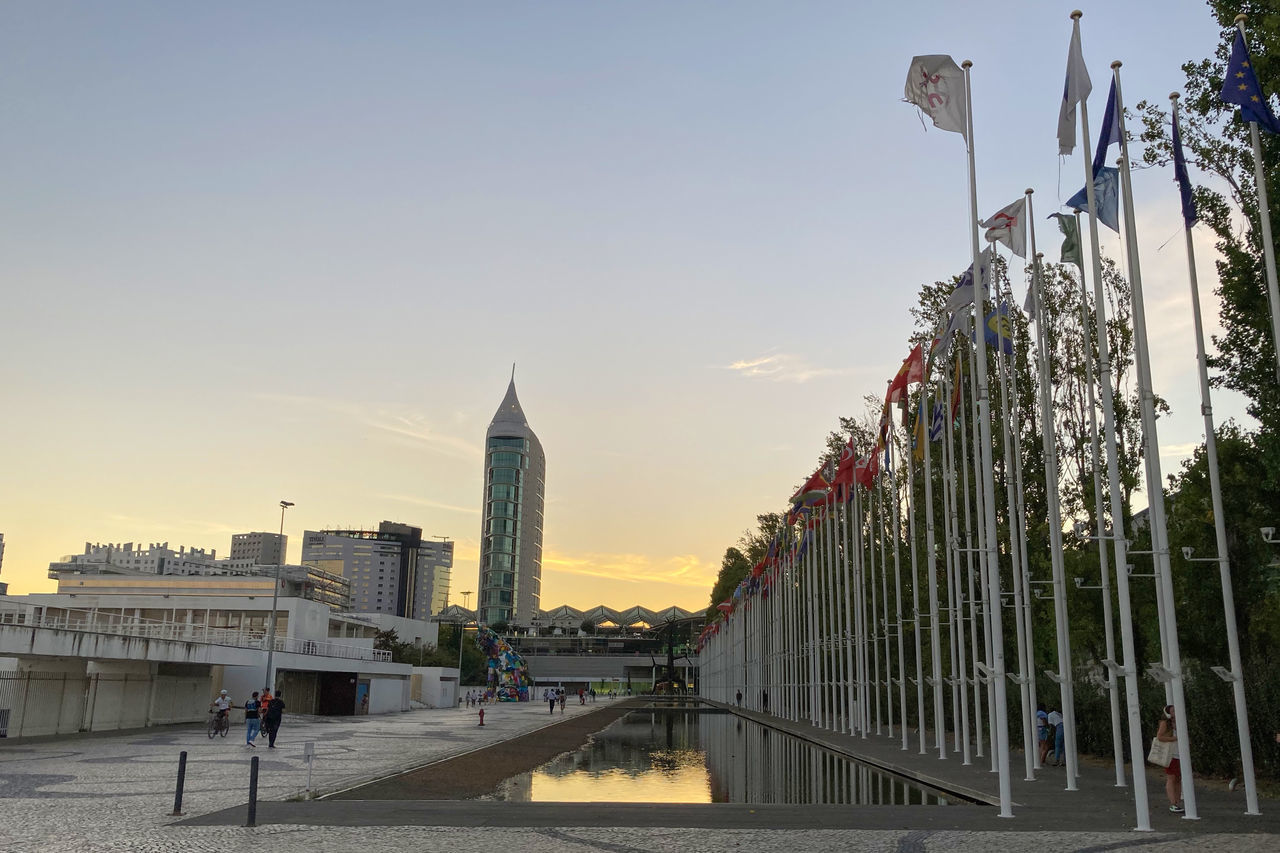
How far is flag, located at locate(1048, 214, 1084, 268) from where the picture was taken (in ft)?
60.8

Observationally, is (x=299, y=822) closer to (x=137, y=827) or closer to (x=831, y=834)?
(x=137, y=827)

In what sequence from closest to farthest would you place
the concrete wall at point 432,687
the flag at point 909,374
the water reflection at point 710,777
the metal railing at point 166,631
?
the water reflection at point 710,777 < the flag at point 909,374 < the metal railing at point 166,631 < the concrete wall at point 432,687

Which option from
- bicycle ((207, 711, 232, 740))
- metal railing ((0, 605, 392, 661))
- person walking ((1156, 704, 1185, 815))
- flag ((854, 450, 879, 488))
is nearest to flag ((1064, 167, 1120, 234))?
person walking ((1156, 704, 1185, 815))

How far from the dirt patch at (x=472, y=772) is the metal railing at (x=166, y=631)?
14048 mm

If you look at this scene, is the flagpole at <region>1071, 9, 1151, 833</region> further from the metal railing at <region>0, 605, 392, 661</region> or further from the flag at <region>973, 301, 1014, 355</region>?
the metal railing at <region>0, 605, 392, 661</region>

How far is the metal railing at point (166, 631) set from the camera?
110ft

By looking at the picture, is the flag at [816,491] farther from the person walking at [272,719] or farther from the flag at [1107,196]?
the flag at [1107,196]

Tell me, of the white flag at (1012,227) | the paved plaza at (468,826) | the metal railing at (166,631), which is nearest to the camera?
the paved plaza at (468,826)

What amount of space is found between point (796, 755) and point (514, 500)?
171 metres

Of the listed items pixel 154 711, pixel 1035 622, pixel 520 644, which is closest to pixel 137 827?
pixel 1035 622

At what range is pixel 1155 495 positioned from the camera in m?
14.1

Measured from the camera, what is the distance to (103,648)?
33594 millimetres

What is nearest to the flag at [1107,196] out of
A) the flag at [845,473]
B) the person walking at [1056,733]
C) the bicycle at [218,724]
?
the person walking at [1056,733]

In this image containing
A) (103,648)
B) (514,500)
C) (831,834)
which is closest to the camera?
(831,834)
